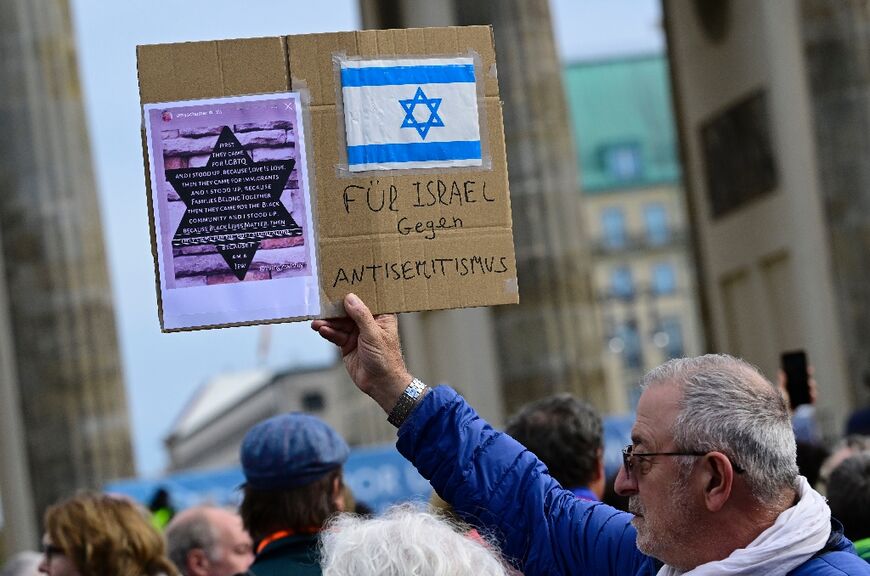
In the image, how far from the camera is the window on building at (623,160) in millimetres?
104500

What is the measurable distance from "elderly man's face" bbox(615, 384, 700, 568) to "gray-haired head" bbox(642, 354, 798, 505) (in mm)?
38

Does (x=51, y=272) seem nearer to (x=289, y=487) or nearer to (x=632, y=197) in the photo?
(x=289, y=487)

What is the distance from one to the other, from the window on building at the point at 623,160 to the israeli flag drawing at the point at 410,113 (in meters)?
99.5

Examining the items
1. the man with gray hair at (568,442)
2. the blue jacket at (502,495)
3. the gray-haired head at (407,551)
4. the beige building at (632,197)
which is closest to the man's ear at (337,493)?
the man with gray hair at (568,442)

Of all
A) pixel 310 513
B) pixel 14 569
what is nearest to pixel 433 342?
pixel 14 569

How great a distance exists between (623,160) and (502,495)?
101 metres

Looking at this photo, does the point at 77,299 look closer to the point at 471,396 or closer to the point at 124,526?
the point at 471,396

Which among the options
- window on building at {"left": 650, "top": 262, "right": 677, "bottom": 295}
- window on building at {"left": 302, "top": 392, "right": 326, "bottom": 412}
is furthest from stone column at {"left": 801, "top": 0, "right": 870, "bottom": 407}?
window on building at {"left": 302, "top": 392, "right": 326, "bottom": 412}

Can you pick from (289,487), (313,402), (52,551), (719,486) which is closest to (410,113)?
(719,486)

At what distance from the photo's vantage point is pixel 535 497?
5090mm

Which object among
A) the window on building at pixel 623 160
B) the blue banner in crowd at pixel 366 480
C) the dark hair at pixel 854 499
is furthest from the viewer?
the window on building at pixel 623 160

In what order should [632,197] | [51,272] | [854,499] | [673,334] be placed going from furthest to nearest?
[673,334] → [632,197] → [51,272] → [854,499]

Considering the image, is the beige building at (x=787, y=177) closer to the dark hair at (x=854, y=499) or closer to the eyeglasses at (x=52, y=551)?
the dark hair at (x=854, y=499)

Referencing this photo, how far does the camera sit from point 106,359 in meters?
23.6
